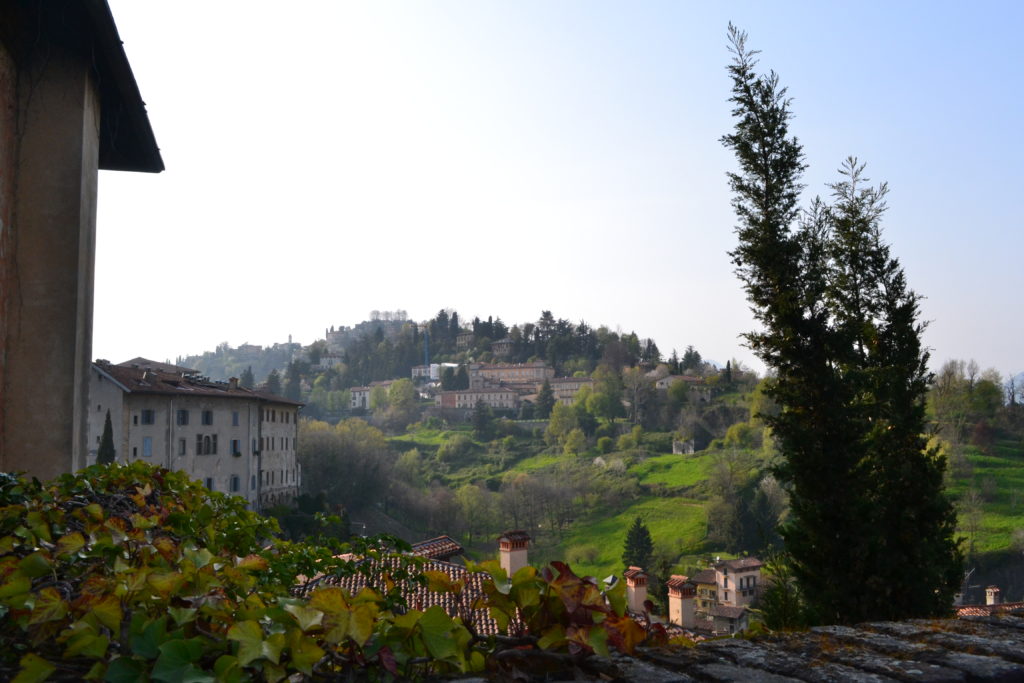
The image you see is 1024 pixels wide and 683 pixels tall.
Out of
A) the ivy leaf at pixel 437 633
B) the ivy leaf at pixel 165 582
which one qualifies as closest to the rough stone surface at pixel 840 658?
the ivy leaf at pixel 437 633

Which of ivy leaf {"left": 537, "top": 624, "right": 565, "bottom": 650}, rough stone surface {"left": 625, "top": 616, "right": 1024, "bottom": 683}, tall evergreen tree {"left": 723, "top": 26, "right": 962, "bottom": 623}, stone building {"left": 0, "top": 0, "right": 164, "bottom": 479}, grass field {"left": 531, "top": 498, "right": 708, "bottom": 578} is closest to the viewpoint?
ivy leaf {"left": 537, "top": 624, "right": 565, "bottom": 650}

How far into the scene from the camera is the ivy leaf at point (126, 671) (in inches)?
44.3

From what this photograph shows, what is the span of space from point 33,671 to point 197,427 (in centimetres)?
3782

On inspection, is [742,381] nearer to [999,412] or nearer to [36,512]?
[999,412]

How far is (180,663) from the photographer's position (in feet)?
3.69

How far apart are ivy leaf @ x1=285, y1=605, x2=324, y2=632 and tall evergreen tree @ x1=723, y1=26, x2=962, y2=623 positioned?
325 inches

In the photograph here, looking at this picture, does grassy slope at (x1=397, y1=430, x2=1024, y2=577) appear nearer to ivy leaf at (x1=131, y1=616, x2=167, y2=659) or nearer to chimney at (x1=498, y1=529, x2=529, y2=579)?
chimney at (x1=498, y1=529, x2=529, y2=579)

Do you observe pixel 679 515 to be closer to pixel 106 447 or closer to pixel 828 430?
pixel 106 447

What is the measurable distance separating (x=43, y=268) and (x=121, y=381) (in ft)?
102

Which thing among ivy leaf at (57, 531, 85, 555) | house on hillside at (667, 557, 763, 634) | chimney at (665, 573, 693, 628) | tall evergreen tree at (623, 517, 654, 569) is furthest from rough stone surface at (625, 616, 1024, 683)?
tall evergreen tree at (623, 517, 654, 569)

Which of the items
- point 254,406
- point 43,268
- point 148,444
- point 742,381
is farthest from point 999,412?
point 43,268

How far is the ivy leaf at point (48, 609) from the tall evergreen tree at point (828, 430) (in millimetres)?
8369

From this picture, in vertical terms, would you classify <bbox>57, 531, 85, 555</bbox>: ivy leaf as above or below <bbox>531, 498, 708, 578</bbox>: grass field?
above

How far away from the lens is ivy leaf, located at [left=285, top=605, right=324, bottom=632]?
1174 millimetres
